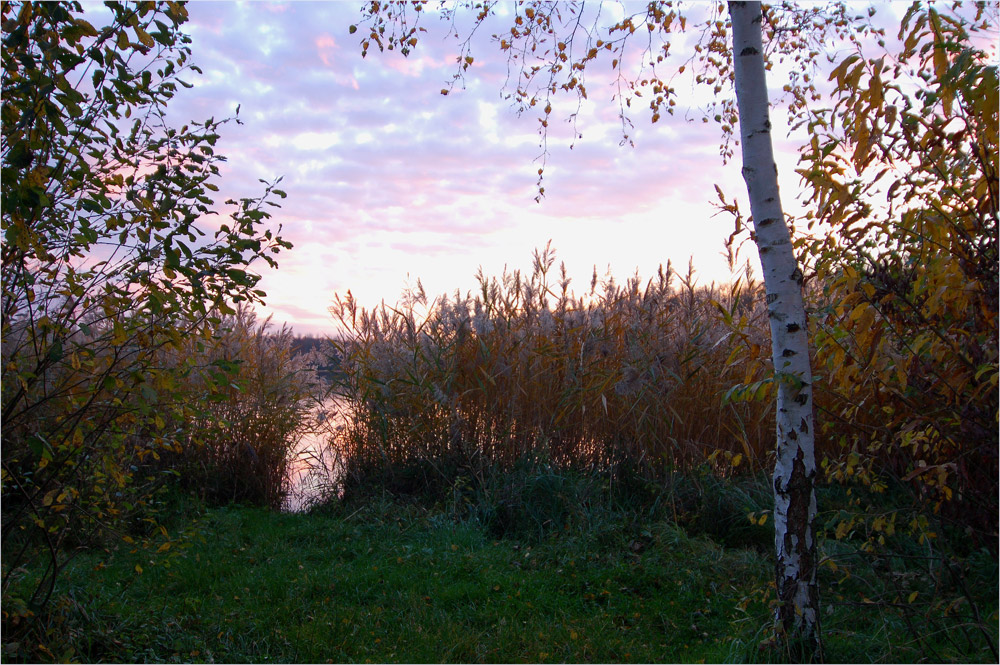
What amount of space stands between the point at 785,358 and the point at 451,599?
2.24m

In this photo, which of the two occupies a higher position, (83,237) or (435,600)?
(83,237)

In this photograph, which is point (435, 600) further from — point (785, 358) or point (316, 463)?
point (316, 463)

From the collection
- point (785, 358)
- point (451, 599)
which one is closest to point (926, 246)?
point (785, 358)

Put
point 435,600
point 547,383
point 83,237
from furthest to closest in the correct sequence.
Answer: point 547,383 < point 435,600 < point 83,237

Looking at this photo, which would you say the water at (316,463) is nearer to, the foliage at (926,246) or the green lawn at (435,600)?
the green lawn at (435,600)

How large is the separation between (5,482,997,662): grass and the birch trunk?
23cm

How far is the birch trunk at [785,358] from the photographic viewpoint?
2889 mm

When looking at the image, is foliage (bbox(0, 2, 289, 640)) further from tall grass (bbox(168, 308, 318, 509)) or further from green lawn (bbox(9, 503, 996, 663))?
tall grass (bbox(168, 308, 318, 509))

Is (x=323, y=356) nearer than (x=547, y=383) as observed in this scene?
No

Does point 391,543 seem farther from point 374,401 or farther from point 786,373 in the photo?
point 786,373

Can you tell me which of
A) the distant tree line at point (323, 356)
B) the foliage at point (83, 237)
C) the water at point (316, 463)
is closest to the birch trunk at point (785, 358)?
the foliage at point (83, 237)

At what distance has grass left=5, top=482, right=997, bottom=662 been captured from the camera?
3.22 meters

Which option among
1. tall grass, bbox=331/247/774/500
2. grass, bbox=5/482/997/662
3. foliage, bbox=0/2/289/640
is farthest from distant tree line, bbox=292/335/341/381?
foliage, bbox=0/2/289/640

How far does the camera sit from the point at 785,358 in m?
2.90
